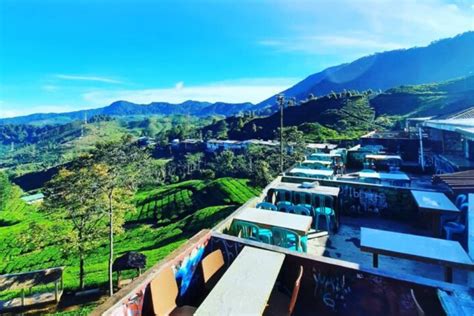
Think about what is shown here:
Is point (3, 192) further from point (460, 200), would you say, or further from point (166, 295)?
point (460, 200)

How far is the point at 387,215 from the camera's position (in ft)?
20.2

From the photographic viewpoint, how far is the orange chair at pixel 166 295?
8.41 feet

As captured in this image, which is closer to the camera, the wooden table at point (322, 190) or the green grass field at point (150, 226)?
the wooden table at point (322, 190)

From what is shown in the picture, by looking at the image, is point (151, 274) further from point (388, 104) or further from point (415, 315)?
point (388, 104)

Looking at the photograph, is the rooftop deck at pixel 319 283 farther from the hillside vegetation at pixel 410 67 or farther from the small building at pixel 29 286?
the hillside vegetation at pixel 410 67

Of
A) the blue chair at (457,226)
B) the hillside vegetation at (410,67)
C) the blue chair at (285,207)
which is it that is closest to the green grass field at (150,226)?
the blue chair at (285,207)

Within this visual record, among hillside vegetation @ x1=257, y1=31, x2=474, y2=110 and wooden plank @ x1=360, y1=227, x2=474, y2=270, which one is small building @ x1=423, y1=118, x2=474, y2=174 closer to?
wooden plank @ x1=360, y1=227, x2=474, y2=270

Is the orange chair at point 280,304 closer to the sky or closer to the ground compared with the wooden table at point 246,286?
closer to the ground

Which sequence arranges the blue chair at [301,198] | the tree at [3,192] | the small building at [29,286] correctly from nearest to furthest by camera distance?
the blue chair at [301,198] → the small building at [29,286] → the tree at [3,192]

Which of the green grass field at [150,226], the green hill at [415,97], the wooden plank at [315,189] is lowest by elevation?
the green grass field at [150,226]

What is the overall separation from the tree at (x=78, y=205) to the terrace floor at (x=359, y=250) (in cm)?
1275

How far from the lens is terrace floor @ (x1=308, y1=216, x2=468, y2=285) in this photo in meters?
4.03

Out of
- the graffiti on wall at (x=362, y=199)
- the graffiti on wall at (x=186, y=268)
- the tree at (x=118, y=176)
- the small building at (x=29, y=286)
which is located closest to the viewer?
the graffiti on wall at (x=186, y=268)

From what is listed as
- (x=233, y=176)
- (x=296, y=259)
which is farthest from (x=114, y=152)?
(x=296, y=259)
